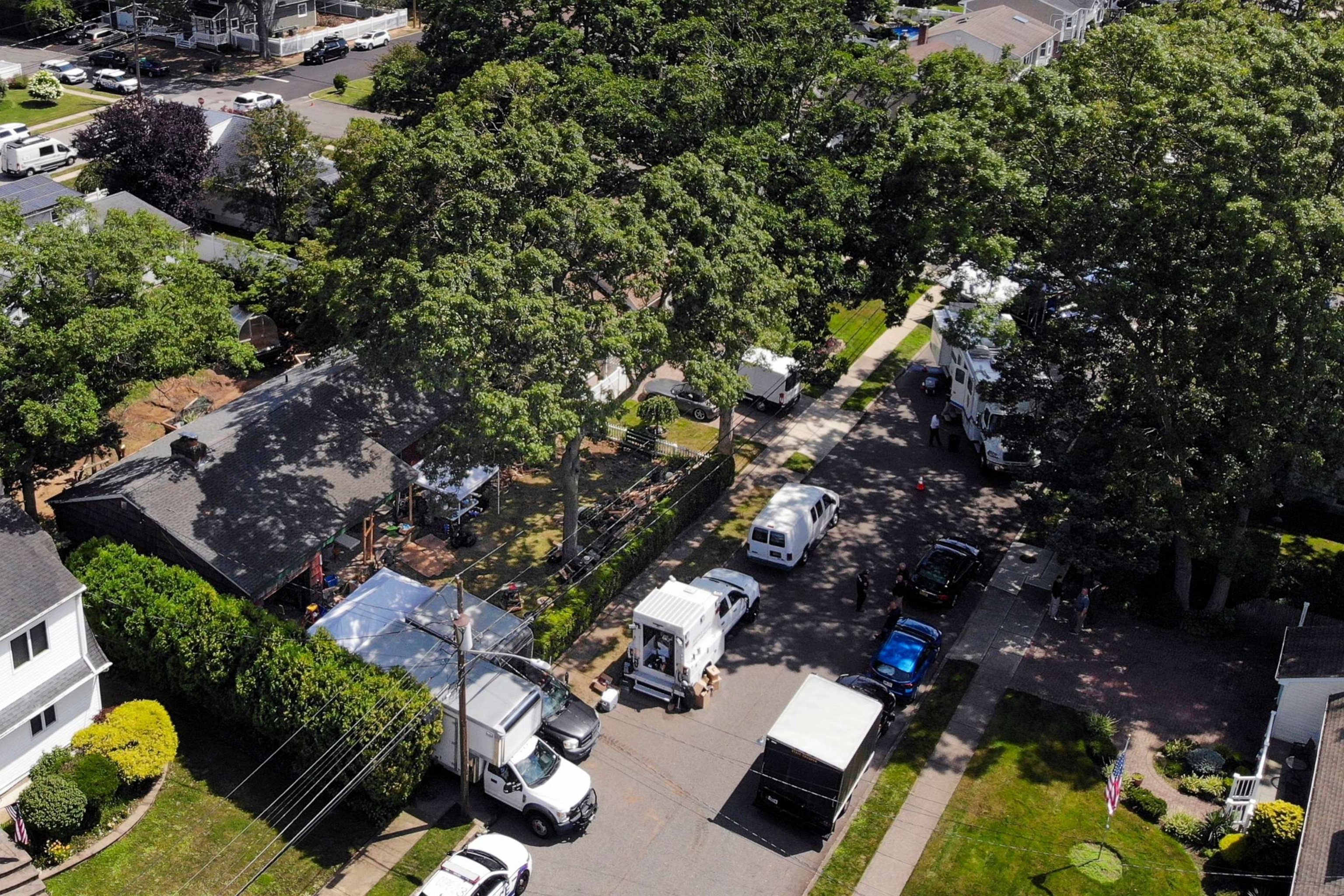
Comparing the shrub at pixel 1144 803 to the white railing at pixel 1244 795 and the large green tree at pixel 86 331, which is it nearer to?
the white railing at pixel 1244 795

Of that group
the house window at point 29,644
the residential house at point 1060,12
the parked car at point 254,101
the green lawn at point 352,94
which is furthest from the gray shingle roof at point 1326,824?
the residential house at point 1060,12

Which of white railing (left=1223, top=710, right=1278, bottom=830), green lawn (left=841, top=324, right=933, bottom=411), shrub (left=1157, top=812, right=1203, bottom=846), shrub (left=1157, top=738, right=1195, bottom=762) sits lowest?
shrub (left=1157, top=812, right=1203, bottom=846)

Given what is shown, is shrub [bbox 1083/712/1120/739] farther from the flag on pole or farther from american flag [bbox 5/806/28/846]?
american flag [bbox 5/806/28/846]

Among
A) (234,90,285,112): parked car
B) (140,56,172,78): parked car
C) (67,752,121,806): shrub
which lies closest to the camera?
(67,752,121,806): shrub

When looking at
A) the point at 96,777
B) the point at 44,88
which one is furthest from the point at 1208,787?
the point at 44,88

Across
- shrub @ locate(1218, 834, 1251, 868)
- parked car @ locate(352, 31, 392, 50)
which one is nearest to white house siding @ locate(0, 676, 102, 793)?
shrub @ locate(1218, 834, 1251, 868)

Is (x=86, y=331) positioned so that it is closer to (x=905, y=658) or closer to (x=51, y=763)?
(x=51, y=763)

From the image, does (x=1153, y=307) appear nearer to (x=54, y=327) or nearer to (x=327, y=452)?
(x=327, y=452)
